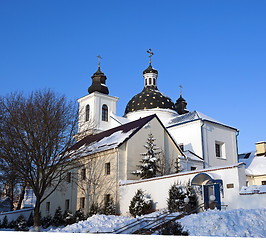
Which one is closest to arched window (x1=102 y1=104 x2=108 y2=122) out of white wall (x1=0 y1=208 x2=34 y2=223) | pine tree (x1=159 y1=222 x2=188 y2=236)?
white wall (x1=0 y1=208 x2=34 y2=223)

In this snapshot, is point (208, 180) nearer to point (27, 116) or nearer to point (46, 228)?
point (27, 116)

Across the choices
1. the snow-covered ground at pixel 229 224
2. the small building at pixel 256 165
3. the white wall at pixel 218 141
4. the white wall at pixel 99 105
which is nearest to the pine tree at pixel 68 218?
the white wall at pixel 218 141

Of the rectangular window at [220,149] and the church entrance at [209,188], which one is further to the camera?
the rectangular window at [220,149]

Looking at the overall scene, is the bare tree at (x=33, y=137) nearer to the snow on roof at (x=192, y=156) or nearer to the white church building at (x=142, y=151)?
the white church building at (x=142, y=151)

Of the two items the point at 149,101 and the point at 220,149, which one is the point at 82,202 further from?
the point at 149,101

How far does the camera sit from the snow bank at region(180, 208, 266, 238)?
7.69 metres

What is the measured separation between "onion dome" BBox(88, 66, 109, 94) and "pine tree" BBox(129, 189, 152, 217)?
1826 centimetres

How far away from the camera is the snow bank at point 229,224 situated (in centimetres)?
769

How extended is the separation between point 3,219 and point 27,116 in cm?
961

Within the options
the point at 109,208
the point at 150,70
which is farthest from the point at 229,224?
the point at 150,70

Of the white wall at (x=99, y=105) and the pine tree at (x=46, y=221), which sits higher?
the white wall at (x=99, y=105)

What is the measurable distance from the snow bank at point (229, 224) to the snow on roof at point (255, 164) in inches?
560

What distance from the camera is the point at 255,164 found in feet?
77.6

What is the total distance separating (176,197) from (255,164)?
12.4 metres
